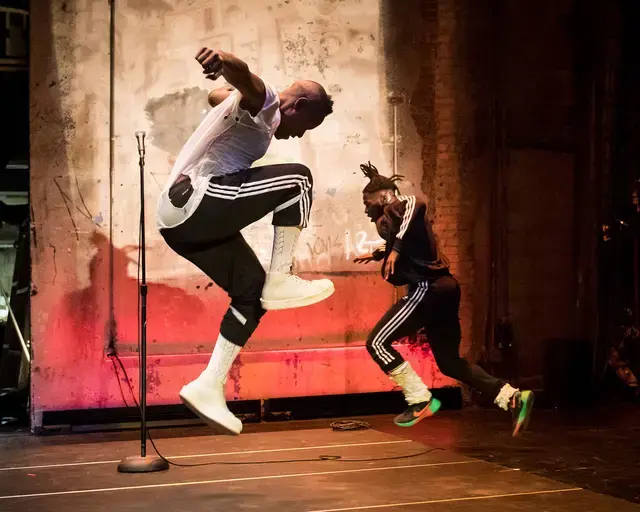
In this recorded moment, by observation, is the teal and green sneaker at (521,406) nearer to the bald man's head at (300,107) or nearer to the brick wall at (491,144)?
the bald man's head at (300,107)

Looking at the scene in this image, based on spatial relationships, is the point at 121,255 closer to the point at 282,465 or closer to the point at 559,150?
the point at 282,465

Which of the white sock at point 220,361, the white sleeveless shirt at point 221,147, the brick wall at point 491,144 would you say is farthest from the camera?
the brick wall at point 491,144

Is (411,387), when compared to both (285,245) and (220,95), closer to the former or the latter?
(285,245)

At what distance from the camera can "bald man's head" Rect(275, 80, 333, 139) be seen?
160 inches

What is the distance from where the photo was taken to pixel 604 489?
618 centimetres

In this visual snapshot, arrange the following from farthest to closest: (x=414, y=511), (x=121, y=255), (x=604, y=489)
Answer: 1. (x=121, y=255)
2. (x=604, y=489)
3. (x=414, y=511)

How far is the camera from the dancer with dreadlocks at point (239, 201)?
13.1ft

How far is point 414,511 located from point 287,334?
13.3ft

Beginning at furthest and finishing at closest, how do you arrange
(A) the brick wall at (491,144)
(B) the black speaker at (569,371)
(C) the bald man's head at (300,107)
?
1. (B) the black speaker at (569,371)
2. (A) the brick wall at (491,144)
3. (C) the bald man's head at (300,107)

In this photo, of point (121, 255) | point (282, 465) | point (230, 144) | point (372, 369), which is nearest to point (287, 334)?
point (372, 369)

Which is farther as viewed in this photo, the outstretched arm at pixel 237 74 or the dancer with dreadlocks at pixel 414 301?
the dancer with dreadlocks at pixel 414 301

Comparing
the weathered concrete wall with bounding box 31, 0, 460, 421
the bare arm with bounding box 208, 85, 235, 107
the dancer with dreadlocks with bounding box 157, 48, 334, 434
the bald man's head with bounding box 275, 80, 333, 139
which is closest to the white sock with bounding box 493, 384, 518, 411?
the dancer with dreadlocks with bounding box 157, 48, 334, 434

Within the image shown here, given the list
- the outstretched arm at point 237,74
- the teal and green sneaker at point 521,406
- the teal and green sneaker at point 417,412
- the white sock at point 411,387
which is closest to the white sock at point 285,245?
the outstretched arm at point 237,74

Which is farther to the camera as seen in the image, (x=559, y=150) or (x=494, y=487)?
(x=559, y=150)
